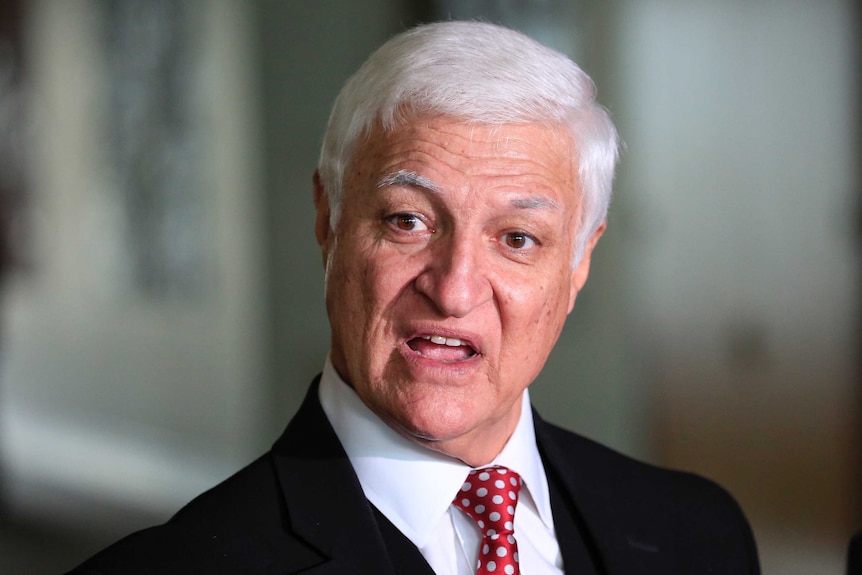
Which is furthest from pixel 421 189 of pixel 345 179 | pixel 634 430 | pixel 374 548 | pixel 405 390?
pixel 634 430

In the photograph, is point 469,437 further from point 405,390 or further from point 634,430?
point 634,430

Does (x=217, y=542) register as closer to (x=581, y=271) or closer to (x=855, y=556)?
(x=581, y=271)

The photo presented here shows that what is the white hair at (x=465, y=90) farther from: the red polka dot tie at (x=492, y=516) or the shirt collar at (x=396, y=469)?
the red polka dot tie at (x=492, y=516)

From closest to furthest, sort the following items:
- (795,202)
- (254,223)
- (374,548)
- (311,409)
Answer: (374,548) < (311,409) < (795,202) < (254,223)

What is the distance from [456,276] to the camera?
1.14m

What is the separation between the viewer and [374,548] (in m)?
1.16

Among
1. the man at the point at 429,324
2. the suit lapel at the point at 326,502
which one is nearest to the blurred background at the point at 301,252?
the man at the point at 429,324

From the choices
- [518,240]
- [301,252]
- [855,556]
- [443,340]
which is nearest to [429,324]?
[443,340]

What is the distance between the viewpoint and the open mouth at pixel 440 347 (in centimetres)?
118

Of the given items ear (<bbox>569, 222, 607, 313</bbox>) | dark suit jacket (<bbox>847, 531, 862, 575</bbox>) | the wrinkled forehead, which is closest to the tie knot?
ear (<bbox>569, 222, 607, 313</bbox>)

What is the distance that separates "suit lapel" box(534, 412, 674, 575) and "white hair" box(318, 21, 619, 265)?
Result: 1.18ft

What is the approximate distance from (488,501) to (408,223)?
0.34 m

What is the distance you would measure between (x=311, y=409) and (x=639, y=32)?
3.33 m

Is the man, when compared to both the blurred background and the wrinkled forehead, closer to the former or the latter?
the wrinkled forehead
